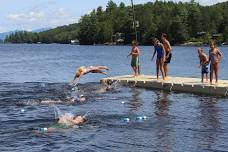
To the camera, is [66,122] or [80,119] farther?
[80,119]

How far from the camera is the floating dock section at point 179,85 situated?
24.0 metres

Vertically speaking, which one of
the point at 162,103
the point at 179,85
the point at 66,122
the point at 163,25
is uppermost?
the point at 163,25

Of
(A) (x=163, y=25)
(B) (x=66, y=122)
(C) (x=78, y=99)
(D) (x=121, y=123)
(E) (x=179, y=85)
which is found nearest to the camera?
(B) (x=66, y=122)

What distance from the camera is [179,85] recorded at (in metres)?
25.8

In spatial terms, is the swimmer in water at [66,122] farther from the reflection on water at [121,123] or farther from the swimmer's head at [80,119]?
the reflection on water at [121,123]

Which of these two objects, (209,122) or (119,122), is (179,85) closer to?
(209,122)

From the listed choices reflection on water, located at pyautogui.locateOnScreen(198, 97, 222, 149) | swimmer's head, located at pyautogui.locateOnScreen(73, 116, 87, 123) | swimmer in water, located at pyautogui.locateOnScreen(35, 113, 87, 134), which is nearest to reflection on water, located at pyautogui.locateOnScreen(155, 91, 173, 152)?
reflection on water, located at pyautogui.locateOnScreen(198, 97, 222, 149)

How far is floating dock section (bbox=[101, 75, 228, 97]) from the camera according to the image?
24000 mm

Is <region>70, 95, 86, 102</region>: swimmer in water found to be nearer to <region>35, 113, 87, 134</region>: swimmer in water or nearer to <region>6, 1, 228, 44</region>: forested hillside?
<region>35, 113, 87, 134</region>: swimmer in water

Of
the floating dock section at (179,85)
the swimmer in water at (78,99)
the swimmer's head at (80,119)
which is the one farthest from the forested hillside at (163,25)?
the swimmer's head at (80,119)

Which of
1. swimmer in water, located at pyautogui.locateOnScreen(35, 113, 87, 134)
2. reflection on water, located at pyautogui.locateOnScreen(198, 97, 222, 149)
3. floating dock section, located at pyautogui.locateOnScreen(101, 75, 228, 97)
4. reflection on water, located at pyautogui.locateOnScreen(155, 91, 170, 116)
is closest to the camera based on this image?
reflection on water, located at pyautogui.locateOnScreen(198, 97, 222, 149)

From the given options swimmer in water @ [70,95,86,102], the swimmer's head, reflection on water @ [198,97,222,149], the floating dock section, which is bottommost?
reflection on water @ [198,97,222,149]

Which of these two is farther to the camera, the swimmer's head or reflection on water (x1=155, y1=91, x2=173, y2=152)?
the swimmer's head

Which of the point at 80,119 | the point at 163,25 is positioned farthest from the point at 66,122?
the point at 163,25
